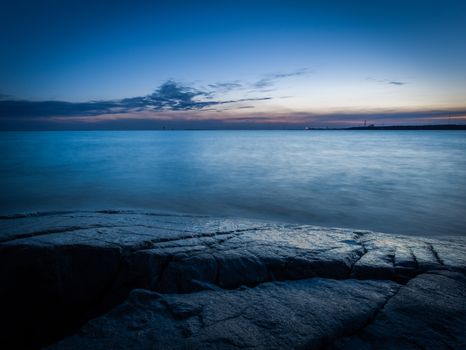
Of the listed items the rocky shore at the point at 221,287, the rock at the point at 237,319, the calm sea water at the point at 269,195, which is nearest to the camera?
the rock at the point at 237,319

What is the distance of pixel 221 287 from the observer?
3139 millimetres

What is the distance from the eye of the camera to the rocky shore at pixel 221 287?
2.12 meters

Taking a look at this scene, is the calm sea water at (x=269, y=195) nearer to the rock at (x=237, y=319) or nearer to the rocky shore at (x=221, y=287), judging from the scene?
the rocky shore at (x=221, y=287)

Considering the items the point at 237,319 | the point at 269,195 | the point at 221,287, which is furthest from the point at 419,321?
the point at 269,195

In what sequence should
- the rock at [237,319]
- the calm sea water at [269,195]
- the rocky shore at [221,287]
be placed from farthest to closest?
the calm sea water at [269,195]
the rocky shore at [221,287]
the rock at [237,319]

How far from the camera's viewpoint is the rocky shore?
2.12 meters

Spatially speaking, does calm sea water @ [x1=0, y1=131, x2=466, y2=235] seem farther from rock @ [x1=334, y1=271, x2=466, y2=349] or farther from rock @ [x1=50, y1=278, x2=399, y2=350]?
rock @ [x1=50, y1=278, x2=399, y2=350]

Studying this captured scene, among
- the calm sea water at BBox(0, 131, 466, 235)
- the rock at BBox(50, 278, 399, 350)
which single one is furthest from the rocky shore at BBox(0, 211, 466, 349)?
the calm sea water at BBox(0, 131, 466, 235)

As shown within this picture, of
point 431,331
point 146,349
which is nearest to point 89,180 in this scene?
point 146,349

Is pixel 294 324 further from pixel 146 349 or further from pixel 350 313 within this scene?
pixel 146 349

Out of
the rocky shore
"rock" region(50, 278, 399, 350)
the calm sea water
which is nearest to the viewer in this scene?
"rock" region(50, 278, 399, 350)

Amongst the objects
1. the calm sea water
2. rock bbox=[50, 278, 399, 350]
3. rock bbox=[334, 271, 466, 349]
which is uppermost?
rock bbox=[50, 278, 399, 350]

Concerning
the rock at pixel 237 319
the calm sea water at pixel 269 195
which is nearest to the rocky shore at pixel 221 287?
the rock at pixel 237 319

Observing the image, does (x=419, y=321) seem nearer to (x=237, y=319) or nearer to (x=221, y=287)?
(x=237, y=319)
